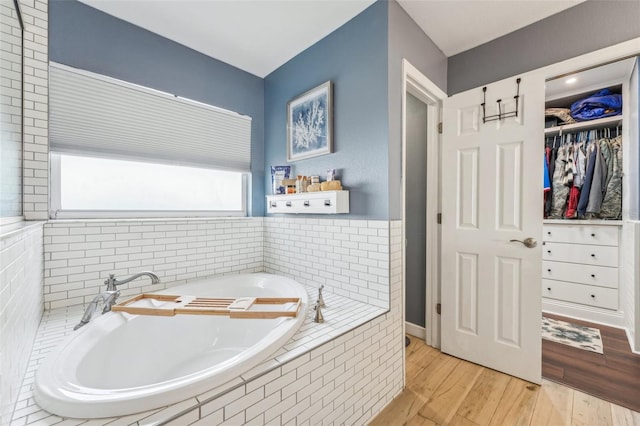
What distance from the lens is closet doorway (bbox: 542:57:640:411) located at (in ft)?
6.97

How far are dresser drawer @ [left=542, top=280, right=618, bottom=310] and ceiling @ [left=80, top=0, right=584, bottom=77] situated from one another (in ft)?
8.51

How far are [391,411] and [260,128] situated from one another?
253cm

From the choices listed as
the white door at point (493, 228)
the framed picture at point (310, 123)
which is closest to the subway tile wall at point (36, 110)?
the framed picture at point (310, 123)

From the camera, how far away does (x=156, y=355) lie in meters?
1.50

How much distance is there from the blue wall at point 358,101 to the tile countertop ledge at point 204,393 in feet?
2.04

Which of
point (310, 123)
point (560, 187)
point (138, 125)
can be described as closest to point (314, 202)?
point (310, 123)

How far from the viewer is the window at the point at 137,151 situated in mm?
1690

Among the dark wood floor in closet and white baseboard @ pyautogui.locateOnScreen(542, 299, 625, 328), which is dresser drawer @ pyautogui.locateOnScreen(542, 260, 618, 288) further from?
the dark wood floor in closet

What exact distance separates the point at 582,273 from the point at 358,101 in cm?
297

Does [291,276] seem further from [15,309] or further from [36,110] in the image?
[36,110]

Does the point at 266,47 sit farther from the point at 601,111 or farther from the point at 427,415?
the point at 601,111

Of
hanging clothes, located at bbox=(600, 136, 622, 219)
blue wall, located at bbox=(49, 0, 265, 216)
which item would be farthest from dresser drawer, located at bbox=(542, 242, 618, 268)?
blue wall, located at bbox=(49, 0, 265, 216)

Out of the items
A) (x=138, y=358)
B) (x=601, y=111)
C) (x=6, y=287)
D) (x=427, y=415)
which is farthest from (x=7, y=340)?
(x=601, y=111)

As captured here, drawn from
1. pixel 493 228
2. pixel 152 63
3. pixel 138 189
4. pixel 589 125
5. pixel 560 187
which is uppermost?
pixel 152 63
